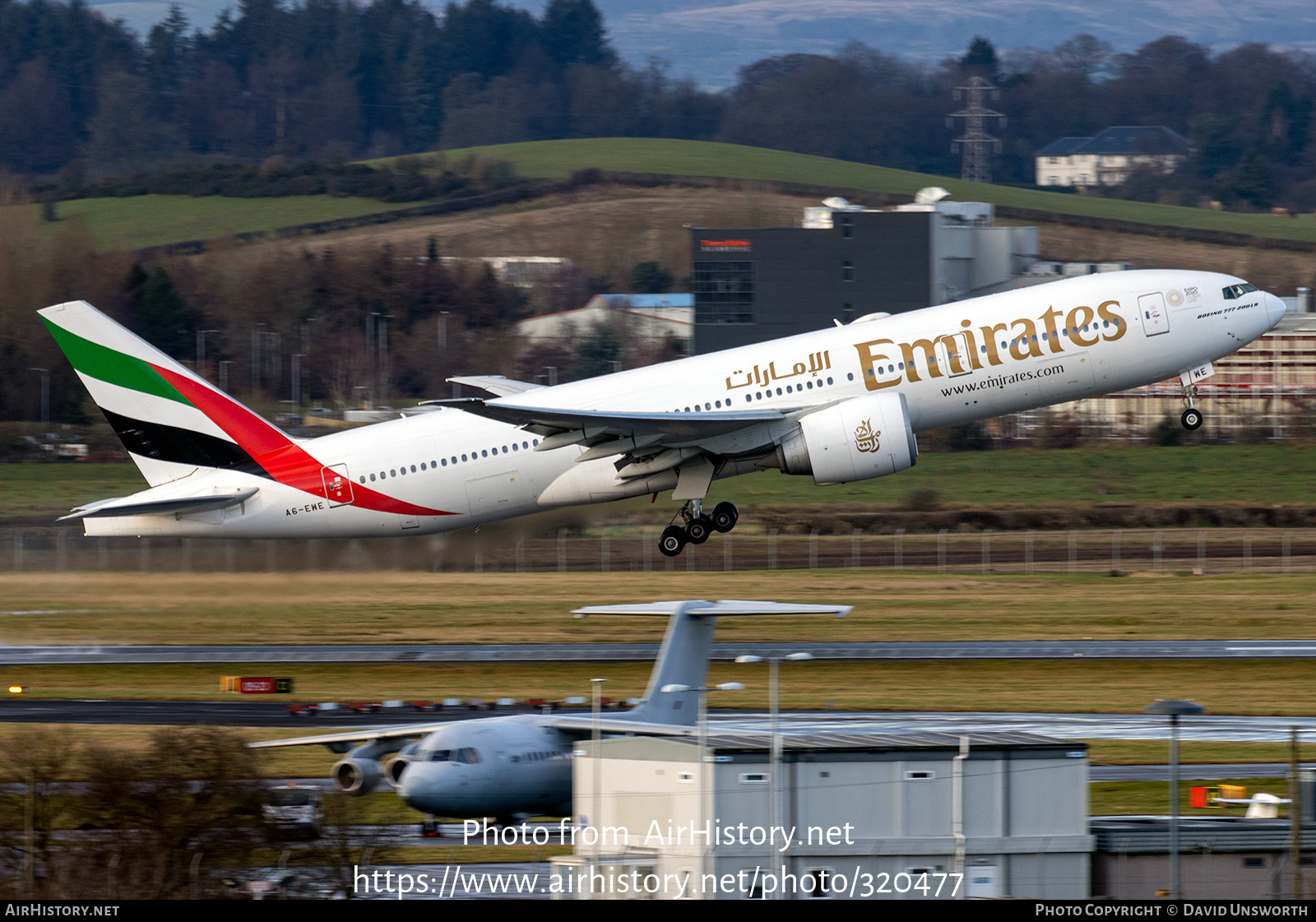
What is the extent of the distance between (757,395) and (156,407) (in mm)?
14973

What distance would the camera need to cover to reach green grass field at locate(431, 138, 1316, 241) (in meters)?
155

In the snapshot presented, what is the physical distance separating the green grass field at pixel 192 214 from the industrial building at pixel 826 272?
178ft

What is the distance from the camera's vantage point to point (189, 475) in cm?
3962

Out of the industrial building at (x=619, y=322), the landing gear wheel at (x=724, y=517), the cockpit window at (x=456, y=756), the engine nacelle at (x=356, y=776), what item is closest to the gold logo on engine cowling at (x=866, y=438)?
the landing gear wheel at (x=724, y=517)

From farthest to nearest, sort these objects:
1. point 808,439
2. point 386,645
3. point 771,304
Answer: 1. point 771,304
2. point 386,645
3. point 808,439

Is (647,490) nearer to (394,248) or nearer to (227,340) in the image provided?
(227,340)

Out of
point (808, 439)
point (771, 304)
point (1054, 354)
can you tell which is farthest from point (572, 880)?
point (771, 304)

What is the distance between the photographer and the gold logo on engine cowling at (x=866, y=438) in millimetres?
36156

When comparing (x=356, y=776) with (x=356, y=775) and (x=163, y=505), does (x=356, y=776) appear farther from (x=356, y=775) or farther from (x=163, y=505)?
(x=163, y=505)

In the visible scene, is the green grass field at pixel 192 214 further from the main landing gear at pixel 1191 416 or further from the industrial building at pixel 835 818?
the industrial building at pixel 835 818

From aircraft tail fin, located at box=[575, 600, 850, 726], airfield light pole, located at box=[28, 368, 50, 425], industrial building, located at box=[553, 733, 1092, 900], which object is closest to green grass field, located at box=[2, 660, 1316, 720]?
aircraft tail fin, located at box=[575, 600, 850, 726]

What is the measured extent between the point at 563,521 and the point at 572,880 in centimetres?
2125

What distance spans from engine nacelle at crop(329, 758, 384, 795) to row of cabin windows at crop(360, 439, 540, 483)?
1103 cm

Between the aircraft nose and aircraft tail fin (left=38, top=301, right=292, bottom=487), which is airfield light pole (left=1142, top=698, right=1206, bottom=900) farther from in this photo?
aircraft tail fin (left=38, top=301, right=292, bottom=487)
